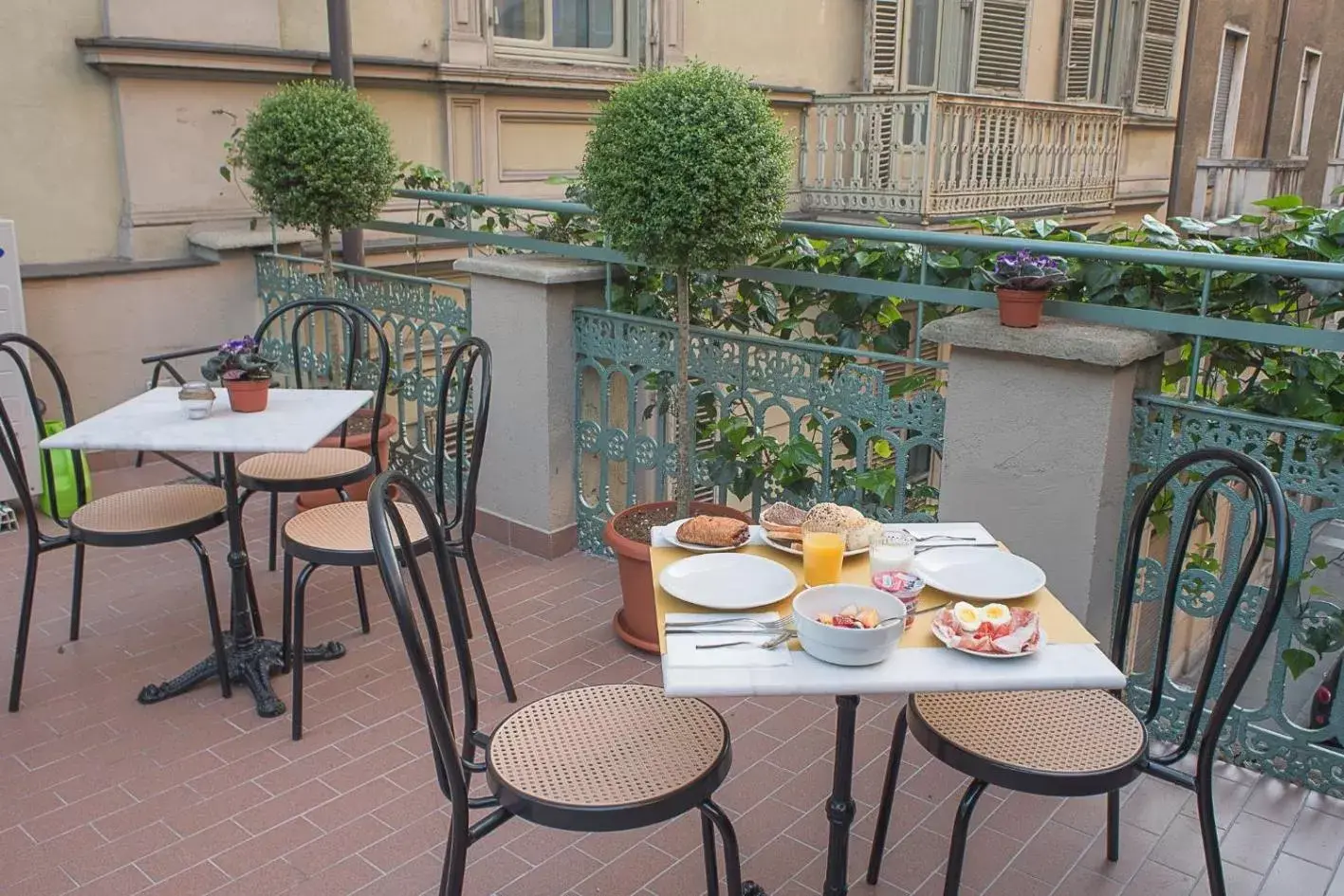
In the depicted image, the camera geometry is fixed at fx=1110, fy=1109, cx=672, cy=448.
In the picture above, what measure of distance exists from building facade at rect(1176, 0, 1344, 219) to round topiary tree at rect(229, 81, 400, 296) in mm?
11549

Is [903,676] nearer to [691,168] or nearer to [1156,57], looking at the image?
[691,168]

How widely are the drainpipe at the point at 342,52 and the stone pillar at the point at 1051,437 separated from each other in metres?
3.64

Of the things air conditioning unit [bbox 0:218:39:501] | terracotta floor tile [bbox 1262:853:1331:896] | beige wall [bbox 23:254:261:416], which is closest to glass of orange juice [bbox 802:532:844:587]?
terracotta floor tile [bbox 1262:853:1331:896]

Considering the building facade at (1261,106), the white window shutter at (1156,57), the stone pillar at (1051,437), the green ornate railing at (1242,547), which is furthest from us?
the building facade at (1261,106)

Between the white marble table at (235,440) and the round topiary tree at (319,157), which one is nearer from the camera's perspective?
the white marble table at (235,440)

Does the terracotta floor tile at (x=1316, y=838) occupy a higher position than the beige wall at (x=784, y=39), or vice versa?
the beige wall at (x=784, y=39)

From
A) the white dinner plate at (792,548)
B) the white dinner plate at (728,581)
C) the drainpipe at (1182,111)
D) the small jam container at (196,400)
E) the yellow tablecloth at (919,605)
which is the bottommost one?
the yellow tablecloth at (919,605)

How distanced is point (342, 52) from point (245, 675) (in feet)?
12.0

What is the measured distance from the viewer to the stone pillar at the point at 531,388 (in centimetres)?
460

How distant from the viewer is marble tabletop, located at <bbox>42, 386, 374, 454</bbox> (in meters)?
3.27

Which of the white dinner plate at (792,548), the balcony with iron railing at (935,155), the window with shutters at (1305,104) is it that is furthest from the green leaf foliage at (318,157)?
the window with shutters at (1305,104)

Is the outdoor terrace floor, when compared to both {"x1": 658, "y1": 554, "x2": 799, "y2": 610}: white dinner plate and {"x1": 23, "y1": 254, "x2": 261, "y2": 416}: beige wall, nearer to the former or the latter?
{"x1": 658, "y1": 554, "x2": 799, "y2": 610}: white dinner plate

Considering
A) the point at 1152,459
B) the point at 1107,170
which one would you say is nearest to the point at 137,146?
the point at 1152,459

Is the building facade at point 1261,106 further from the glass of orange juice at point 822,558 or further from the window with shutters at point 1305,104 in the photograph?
the glass of orange juice at point 822,558
